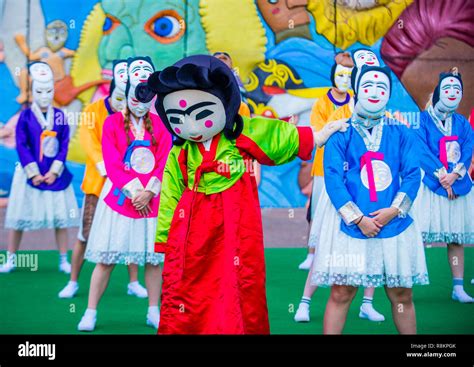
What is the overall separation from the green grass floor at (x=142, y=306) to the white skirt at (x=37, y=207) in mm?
321

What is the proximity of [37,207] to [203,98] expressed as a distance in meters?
2.39

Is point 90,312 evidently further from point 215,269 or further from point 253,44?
point 253,44

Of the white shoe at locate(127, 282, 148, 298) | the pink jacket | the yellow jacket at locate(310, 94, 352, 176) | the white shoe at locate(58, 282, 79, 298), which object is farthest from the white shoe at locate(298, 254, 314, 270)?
the pink jacket

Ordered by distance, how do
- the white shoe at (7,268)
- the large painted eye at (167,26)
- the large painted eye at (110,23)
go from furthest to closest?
the large painted eye at (110,23) → the large painted eye at (167,26) → the white shoe at (7,268)

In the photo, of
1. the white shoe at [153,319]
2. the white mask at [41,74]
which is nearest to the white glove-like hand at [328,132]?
the white shoe at [153,319]

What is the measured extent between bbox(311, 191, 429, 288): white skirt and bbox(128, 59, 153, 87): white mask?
1307 mm

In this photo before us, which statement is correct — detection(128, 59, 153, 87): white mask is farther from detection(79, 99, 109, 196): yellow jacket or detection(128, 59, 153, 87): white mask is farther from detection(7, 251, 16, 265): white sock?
detection(7, 251, 16, 265): white sock

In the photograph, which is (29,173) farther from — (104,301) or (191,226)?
(191,226)

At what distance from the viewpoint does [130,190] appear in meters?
4.25

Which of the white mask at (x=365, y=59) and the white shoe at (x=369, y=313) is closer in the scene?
the white mask at (x=365, y=59)

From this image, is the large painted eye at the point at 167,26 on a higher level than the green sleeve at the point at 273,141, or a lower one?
higher

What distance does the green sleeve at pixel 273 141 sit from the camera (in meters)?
3.55

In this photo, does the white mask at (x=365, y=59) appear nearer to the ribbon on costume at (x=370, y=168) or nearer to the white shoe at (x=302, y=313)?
the ribbon on costume at (x=370, y=168)

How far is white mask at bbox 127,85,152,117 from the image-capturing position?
430cm
